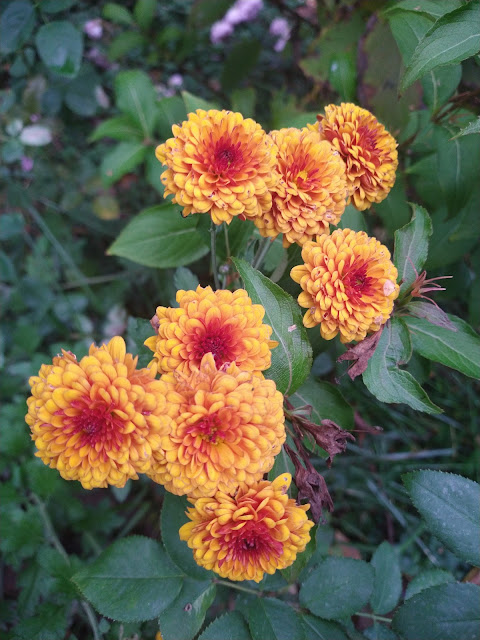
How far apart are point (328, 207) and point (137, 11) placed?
1.21 m

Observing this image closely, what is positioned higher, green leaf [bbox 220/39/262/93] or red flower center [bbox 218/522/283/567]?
green leaf [bbox 220/39/262/93]

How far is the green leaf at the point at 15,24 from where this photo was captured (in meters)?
1.19

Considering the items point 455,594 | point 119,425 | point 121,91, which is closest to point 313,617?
point 455,594

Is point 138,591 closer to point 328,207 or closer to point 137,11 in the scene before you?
point 328,207

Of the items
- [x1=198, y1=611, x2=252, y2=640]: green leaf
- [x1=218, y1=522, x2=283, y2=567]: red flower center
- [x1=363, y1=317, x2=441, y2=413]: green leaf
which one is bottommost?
[x1=198, y1=611, x2=252, y2=640]: green leaf

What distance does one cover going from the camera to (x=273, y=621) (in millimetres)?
762

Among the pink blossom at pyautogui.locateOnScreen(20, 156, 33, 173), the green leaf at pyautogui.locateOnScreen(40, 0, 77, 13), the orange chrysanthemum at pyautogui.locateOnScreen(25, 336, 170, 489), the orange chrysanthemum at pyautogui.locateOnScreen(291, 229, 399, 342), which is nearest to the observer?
the orange chrysanthemum at pyautogui.locateOnScreen(25, 336, 170, 489)

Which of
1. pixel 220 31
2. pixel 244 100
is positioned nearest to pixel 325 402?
pixel 244 100

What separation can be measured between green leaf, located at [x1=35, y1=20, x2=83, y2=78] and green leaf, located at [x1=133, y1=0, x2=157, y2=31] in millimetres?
381

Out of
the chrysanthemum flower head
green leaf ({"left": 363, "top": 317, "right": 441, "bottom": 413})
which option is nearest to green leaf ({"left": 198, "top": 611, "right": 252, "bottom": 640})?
the chrysanthemum flower head

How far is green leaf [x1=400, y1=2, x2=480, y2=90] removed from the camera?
2.21 ft

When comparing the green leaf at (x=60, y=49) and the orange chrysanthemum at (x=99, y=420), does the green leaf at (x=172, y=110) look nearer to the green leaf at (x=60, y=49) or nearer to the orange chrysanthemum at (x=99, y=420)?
the green leaf at (x=60, y=49)

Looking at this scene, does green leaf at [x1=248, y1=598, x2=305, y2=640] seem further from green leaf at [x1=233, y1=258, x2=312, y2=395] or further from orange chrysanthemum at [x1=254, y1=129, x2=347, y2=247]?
orange chrysanthemum at [x1=254, y1=129, x2=347, y2=247]

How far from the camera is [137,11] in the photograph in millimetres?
1484
